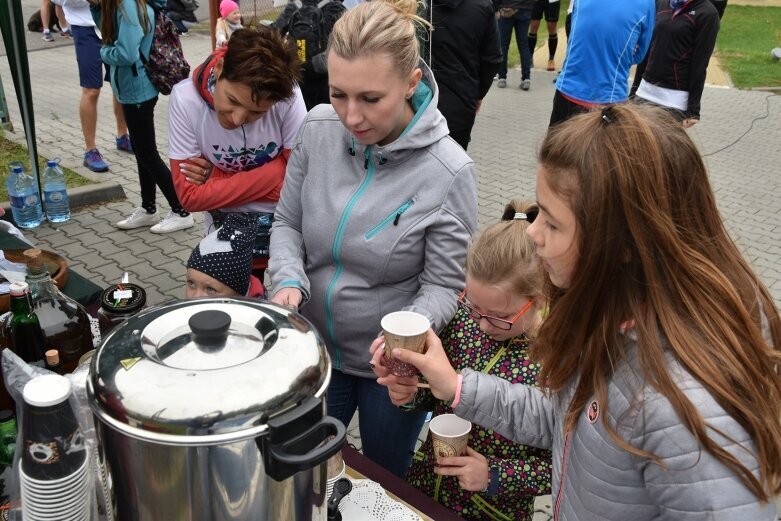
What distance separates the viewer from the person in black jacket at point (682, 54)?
15.7 ft

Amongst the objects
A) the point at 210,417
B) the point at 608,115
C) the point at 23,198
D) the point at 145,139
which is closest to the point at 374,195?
the point at 608,115

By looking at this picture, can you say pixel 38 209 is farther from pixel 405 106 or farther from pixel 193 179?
pixel 405 106

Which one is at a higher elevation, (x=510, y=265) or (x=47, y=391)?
(x=47, y=391)

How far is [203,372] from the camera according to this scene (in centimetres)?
96

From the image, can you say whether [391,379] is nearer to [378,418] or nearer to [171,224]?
[378,418]

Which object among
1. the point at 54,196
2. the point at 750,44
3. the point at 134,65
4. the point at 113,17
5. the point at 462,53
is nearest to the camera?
the point at 462,53

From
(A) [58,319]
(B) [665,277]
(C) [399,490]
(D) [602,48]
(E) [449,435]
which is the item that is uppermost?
(B) [665,277]

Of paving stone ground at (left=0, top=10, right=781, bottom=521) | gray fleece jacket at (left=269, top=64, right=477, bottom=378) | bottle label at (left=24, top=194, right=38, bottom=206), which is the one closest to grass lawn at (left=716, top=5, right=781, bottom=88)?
paving stone ground at (left=0, top=10, right=781, bottom=521)

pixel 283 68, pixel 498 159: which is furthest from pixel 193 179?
pixel 498 159

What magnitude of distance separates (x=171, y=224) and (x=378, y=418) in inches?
Answer: 138

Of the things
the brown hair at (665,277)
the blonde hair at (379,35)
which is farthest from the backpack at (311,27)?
the brown hair at (665,277)

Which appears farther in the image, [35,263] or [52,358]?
[35,263]

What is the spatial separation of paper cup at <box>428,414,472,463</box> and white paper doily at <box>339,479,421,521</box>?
166 mm

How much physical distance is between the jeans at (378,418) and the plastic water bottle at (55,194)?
3.77 m
